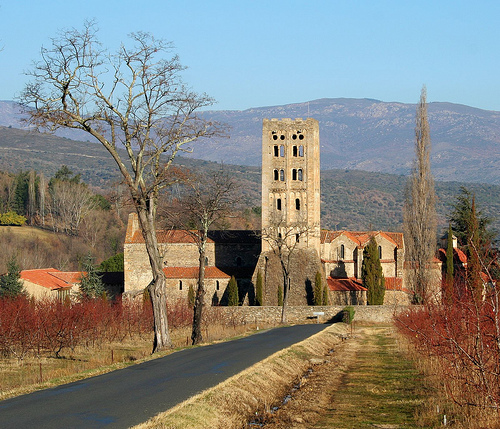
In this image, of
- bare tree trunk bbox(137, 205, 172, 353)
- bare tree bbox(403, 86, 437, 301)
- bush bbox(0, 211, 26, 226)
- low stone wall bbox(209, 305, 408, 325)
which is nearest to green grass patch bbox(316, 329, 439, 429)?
bare tree trunk bbox(137, 205, 172, 353)

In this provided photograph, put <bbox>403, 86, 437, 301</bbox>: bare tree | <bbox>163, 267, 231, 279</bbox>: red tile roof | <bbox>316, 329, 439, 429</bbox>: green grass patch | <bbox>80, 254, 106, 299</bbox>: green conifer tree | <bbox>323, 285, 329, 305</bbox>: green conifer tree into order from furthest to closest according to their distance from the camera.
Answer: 1. <bbox>163, 267, 231, 279</bbox>: red tile roof
2. <bbox>80, 254, 106, 299</bbox>: green conifer tree
3. <bbox>403, 86, 437, 301</bbox>: bare tree
4. <bbox>323, 285, 329, 305</bbox>: green conifer tree
5. <bbox>316, 329, 439, 429</bbox>: green grass patch

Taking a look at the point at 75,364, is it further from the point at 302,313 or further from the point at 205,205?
the point at 302,313

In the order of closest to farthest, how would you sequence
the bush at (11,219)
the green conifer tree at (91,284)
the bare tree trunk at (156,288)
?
the bare tree trunk at (156,288) → the green conifer tree at (91,284) → the bush at (11,219)

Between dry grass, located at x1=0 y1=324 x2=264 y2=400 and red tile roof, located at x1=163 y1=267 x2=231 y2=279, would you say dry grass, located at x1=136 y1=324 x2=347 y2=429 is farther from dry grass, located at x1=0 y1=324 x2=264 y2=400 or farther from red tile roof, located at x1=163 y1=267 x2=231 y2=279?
red tile roof, located at x1=163 y1=267 x2=231 y2=279

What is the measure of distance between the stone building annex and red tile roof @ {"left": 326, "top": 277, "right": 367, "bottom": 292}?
0.08 meters

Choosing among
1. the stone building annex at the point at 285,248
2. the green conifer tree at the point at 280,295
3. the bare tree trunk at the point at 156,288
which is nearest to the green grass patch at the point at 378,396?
the bare tree trunk at the point at 156,288

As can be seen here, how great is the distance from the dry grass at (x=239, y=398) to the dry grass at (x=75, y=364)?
4040mm

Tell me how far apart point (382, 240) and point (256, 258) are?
1134 cm

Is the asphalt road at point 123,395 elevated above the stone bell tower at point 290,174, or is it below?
below

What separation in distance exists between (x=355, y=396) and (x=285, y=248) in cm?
4483

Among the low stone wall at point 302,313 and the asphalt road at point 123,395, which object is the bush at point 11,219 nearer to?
the low stone wall at point 302,313

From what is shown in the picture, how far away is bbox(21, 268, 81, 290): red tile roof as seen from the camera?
6924cm

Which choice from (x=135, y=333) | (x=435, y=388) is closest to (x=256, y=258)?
(x=135, y=333)

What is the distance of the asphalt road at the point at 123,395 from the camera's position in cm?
A: 1518
